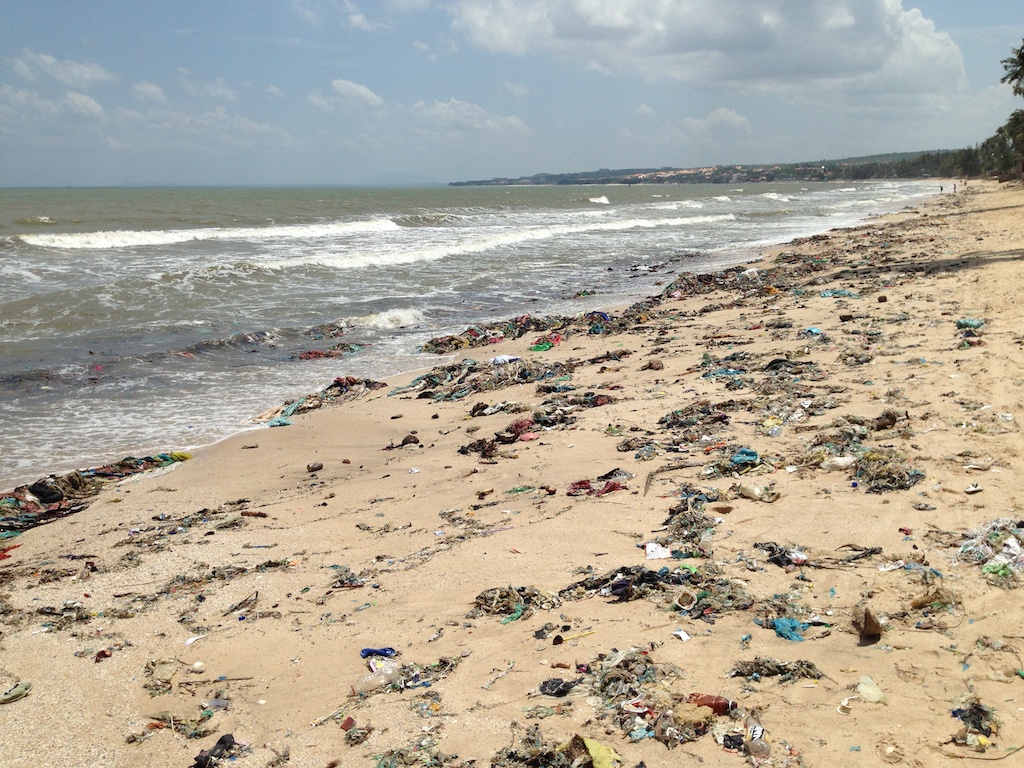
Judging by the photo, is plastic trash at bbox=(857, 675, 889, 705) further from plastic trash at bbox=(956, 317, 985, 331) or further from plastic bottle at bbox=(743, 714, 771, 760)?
plastic trash at bbox=(956, 317, 985, 331)

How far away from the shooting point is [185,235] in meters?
31.5

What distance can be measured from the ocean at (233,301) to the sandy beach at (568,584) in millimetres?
2397

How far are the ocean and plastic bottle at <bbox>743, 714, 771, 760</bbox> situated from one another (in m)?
7.40

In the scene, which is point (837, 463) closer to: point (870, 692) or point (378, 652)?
point (870, 692)

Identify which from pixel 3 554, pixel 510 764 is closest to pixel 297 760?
pixel 510 764

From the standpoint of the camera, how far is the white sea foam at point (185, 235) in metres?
28.4

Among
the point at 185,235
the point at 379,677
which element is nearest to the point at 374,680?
the point at 379,677

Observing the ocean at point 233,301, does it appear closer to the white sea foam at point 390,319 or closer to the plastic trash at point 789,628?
the white sea foam at point 390,319

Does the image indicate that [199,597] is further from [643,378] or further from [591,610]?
[643,378]

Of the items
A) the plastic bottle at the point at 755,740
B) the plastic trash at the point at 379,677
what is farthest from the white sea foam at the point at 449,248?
the plastic bottle at the point at 755,740

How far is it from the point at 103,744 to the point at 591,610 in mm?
2599

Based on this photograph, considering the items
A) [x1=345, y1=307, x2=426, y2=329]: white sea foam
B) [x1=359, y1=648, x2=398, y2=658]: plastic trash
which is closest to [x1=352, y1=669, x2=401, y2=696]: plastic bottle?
[x1=359, y1=648, x2=398, y2=658]: plastic trash

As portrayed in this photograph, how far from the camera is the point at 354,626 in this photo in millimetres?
4473

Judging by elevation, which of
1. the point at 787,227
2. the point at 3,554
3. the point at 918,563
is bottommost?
the point at 3,554
